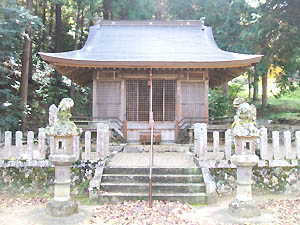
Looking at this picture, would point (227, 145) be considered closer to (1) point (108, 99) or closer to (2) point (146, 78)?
(2) point (146, 78)

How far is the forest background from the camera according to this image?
12944 millimetres

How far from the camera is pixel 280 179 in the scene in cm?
751

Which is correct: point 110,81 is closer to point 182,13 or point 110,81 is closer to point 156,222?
point 156,222

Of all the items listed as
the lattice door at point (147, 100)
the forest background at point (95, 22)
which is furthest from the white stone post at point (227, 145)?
the forest background at point (95, 22)

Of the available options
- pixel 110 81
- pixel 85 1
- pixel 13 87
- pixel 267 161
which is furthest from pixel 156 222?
pixel 85 1

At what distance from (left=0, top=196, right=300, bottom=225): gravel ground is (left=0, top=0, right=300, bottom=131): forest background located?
6.96 metres

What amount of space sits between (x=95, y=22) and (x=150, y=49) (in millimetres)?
10685

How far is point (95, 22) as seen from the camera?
21.9 m

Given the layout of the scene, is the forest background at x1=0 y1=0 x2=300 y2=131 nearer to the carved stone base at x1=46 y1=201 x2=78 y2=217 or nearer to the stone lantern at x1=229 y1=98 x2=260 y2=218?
the carved stone base at x1=46 y1=201 x2=78 y2=217

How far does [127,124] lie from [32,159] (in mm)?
5022

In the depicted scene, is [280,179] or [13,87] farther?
[13,87]

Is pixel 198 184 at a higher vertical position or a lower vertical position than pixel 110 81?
lower

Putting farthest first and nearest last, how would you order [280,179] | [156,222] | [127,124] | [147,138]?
1. [127,124]
2. [147,138]
3. [280,179]
4. [156,222]

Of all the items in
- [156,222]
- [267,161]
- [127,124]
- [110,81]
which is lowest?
[156,222]
